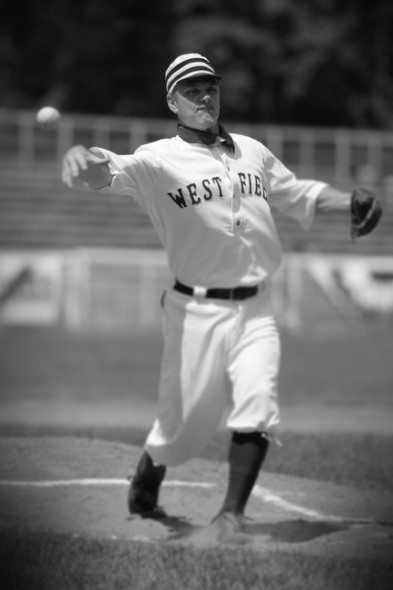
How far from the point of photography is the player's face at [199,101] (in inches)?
225

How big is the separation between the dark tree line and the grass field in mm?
15624

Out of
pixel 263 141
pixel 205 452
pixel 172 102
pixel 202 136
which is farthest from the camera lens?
pixel 263 141

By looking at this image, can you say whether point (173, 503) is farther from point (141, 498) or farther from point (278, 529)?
point (278, 529)

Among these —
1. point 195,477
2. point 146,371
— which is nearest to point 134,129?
point 146,371

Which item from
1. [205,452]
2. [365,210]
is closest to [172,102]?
[365,210]

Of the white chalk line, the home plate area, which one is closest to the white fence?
the home plate area

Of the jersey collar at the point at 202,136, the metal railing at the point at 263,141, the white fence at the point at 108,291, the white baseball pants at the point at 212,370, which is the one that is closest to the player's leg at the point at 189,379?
the white baseball pants at the point at 212,370

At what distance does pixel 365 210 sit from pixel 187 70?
111cm

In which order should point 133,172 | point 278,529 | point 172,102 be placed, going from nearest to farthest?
point 133,172
point 172,102
point 278,529

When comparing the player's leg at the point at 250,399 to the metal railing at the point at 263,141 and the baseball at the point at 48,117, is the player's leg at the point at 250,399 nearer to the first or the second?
the baseball at the point at 48,117

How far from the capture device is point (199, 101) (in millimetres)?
5754

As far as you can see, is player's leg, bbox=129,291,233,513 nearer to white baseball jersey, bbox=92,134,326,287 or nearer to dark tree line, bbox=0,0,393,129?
white baseball jersey, bbox=92,134,326,287

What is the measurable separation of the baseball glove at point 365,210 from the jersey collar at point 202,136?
0.66m

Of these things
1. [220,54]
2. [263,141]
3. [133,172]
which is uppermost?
[133,172]
